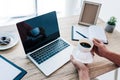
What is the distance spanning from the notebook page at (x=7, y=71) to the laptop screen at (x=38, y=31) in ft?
0.44

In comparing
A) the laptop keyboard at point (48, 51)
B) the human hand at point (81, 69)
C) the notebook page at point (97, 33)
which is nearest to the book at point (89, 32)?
the notebook page at point (97, 33)

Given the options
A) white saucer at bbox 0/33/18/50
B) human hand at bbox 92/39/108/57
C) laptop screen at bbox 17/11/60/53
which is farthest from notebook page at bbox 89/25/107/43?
white saucer at bbox 0/33/18/50

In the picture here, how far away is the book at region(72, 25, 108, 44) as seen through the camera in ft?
3.86

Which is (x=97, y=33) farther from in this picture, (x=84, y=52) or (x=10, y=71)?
(x=10, y=71)

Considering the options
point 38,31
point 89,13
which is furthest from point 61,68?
point 89,13

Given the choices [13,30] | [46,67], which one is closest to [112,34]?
[46,67]

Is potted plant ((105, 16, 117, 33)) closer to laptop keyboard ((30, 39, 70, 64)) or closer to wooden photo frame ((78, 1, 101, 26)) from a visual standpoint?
wooden photo frame ((78, 1, 101, 26))

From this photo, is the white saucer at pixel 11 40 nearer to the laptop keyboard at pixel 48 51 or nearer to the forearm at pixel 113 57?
the laptop keyboard at pixel 48 51

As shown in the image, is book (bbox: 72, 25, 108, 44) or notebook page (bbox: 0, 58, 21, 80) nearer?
notebook page (bbox: 0, 58, 21, 80)

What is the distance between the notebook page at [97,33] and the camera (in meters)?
1.18

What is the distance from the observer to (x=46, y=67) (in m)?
0.88

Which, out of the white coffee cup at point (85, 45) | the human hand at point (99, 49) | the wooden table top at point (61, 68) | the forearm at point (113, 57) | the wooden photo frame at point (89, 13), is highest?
the wooden photo frame at point (89, 13)

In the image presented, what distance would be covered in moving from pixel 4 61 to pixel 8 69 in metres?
0.07

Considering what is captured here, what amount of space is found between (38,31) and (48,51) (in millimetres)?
140
